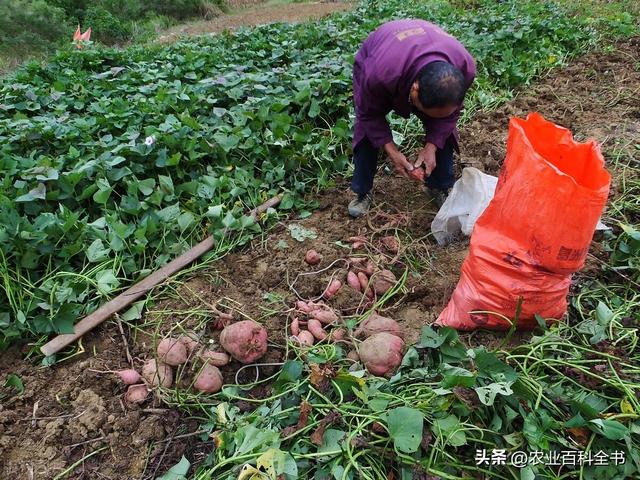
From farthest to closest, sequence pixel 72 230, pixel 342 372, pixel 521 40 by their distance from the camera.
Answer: pixel 521 40 < pixel 72 230 < pixel 342 372

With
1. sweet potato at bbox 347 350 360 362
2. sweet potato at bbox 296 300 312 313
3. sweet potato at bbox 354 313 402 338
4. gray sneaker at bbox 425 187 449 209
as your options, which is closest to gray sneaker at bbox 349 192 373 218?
gray sneaker at bbox 425 187 449 209

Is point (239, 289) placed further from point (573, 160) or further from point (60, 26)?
point (60, 26)

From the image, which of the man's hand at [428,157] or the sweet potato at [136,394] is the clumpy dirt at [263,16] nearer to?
the man's hand at [428,157]

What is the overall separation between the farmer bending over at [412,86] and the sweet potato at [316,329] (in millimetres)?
983

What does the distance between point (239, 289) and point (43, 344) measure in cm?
94

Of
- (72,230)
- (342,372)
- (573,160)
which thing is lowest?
(342,372)

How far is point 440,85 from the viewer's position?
197 centimetres

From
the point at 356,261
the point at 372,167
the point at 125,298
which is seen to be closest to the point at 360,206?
the point at 372,167

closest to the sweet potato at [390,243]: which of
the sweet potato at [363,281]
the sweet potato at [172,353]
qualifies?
the sweet potato at [363,281]

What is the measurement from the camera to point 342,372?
178 cm

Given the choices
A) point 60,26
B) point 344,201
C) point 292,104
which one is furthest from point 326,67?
point 60,26

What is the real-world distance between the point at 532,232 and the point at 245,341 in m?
1.26

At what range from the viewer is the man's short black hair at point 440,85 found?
77.7 inches

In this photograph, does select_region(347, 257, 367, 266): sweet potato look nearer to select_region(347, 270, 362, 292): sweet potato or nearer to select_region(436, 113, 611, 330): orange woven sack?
select_region(347, 270, 362, 292): sweet potato
